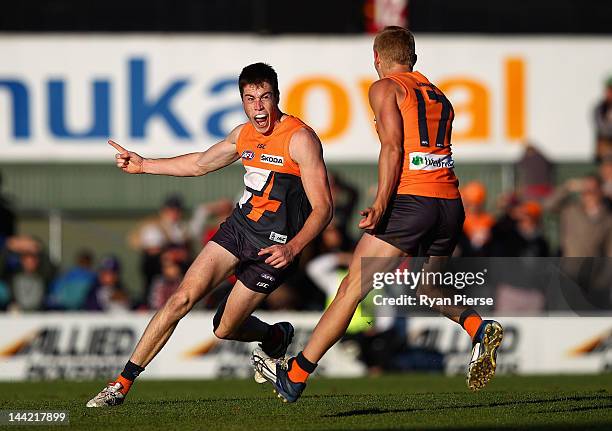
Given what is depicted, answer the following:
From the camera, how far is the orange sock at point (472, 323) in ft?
30.7

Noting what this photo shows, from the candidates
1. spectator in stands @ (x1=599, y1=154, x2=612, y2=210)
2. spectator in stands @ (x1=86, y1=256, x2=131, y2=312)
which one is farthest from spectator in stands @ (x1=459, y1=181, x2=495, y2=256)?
spectator in stands @ (x1=86, y1=256, x2=131, y2=312)

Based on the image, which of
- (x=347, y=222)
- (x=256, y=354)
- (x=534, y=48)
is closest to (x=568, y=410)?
(x=256, y=354)

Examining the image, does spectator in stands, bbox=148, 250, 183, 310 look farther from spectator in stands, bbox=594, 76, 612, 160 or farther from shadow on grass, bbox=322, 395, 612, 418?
spectator in stands, bbox=594, 76, 612, 160

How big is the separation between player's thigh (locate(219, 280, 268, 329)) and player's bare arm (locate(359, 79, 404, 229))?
1657 mm

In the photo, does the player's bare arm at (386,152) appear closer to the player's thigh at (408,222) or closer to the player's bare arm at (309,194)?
the player's thigh at (408,222)

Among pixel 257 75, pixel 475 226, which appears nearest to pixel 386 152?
pixel 257 75

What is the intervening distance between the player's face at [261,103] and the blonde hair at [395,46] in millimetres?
932

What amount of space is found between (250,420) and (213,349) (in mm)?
7827

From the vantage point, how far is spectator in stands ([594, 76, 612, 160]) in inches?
859

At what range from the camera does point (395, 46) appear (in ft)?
30.6

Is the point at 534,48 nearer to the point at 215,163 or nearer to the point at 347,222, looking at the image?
the point at 347,222

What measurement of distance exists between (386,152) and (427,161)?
41 centimetres

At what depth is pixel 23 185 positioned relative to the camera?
2258cm

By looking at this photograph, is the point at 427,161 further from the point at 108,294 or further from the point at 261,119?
the point at 108,294
